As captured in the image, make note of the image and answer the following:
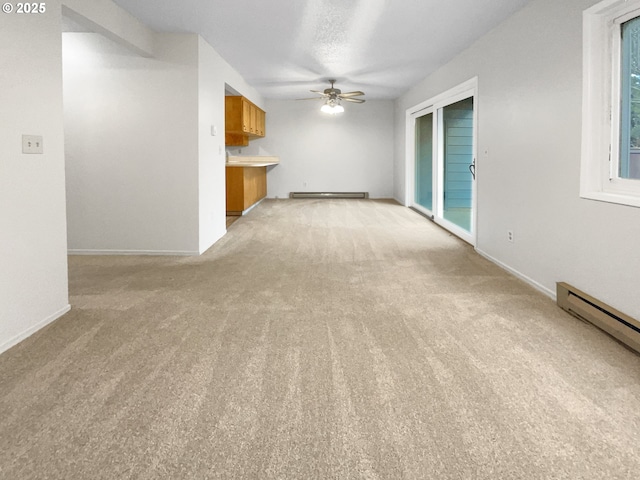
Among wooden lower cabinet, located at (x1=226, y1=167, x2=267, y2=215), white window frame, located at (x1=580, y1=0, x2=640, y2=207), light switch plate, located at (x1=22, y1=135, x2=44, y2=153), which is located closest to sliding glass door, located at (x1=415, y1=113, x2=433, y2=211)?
wooden lower cabinet, located at (x1=226, y1=167, x2=267, y2=215)

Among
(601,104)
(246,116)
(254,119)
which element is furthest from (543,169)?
(254,119)

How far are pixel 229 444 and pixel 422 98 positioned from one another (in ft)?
25.4

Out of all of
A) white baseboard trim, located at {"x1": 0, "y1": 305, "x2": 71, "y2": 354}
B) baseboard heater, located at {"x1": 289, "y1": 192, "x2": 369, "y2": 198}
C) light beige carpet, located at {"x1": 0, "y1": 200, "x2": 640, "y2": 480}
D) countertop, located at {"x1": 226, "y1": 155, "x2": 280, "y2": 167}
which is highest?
countertop, located at {"x1": 226, "y1": 155, "x2": 280, "y2": 167}

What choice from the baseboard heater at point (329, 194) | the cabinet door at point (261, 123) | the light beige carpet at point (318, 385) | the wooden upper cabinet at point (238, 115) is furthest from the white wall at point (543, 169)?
the baseboard heater at point (329, 194)

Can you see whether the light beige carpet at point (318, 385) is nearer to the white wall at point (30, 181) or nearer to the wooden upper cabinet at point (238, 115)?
the white wall at point (30, 181)

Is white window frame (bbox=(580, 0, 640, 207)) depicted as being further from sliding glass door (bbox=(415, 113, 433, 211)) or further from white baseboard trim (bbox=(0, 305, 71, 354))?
sliding glass door (bbox=(415, 113, 433, 211))

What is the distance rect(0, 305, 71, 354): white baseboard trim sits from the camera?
274 cm

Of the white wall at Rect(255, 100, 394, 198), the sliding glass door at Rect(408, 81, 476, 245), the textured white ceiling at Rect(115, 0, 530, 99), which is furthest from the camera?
the white wall at Rect(255, 100, 394, 198)

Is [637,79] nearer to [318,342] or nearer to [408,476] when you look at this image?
[318,342]

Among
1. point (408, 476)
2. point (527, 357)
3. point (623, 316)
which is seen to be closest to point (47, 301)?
point (408, 476)

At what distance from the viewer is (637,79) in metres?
3.05

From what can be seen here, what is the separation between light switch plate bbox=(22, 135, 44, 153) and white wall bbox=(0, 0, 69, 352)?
34mm

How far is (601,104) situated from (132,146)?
431 centimetres

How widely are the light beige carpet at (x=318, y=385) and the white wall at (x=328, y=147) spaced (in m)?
8.08
